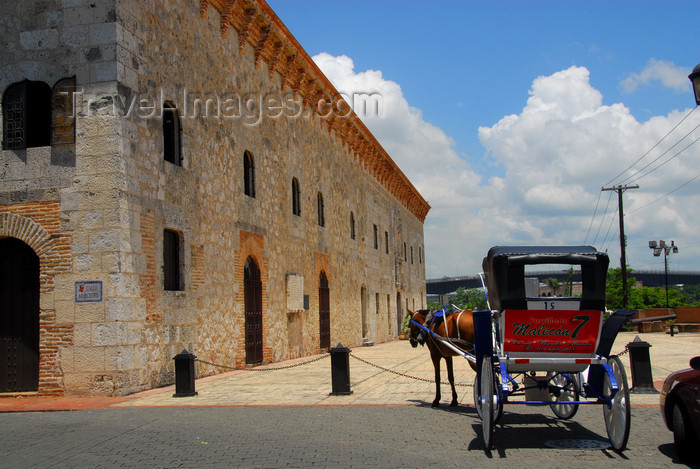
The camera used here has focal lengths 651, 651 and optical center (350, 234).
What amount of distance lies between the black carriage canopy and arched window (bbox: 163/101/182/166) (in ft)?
26.7

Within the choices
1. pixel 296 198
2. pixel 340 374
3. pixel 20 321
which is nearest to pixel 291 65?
pixel 296 198

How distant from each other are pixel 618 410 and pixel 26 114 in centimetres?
1024

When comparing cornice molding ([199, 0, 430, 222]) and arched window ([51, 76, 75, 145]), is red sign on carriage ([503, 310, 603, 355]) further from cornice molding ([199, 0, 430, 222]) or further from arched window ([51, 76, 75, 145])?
cornice molding ([199, 0, 430, 222])

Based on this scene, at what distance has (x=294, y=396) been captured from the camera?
10188 mm

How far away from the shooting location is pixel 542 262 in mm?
6379

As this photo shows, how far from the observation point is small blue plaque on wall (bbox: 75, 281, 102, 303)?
34.2 ft

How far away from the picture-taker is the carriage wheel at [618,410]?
5684mm

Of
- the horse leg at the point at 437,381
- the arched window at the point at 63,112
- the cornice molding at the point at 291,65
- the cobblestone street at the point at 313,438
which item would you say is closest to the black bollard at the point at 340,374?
the cobblestone street at the point at 313,438

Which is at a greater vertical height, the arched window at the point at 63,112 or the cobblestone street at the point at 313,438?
the arched window at the point at 63,112

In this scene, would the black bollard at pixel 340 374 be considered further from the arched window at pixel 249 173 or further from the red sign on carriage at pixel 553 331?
the arched window at pixel 249 173

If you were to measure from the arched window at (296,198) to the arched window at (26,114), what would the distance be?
948 centimetres

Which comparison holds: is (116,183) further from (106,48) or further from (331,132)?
(331,132)

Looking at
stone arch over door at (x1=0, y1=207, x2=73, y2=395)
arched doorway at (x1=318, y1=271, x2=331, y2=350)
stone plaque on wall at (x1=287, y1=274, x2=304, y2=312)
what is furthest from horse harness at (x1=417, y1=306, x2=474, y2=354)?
arched doorway at (x1=318, y1=271, x2=331, y2=350)

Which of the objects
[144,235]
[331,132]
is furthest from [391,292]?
[144,235]
